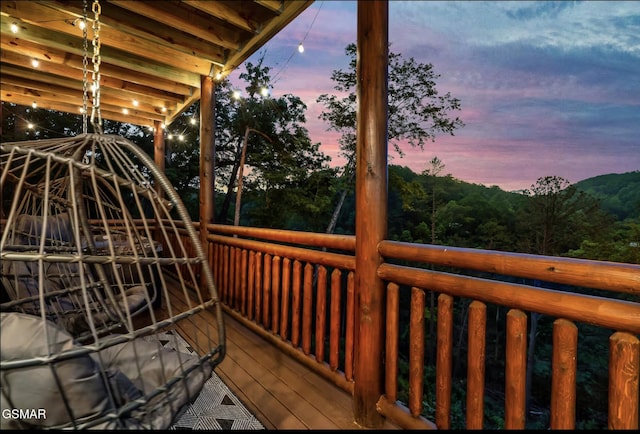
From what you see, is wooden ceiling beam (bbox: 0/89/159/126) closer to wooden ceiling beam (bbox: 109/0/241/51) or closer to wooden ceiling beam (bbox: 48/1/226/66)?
wooden ceiling beam (bbox: 48/1/226/66)

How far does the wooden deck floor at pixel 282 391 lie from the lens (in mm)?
1633

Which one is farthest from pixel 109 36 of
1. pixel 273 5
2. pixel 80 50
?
pixel 273 5

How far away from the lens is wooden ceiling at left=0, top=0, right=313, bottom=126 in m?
2.66

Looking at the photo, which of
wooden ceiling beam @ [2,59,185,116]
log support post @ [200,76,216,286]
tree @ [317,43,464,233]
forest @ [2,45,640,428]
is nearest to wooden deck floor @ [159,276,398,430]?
log support post @ [200,76,216,286]

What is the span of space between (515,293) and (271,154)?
404 inches

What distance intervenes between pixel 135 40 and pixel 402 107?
8720 millimetres

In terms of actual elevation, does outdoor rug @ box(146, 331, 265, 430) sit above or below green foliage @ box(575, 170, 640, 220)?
below

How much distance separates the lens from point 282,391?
6.19 feet

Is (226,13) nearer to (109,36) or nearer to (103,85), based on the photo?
(109,36)

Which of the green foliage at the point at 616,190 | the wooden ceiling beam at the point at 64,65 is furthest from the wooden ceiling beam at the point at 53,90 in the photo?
the green foliage at the point at 616,190

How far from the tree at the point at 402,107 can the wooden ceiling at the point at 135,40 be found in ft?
22.2

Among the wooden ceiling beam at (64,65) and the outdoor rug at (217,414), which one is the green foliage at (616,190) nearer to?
the wooden ceiling beam at (64,65)

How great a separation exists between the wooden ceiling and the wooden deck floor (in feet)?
6.77

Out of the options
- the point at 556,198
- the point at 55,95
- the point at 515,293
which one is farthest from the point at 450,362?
the point at 556,198
